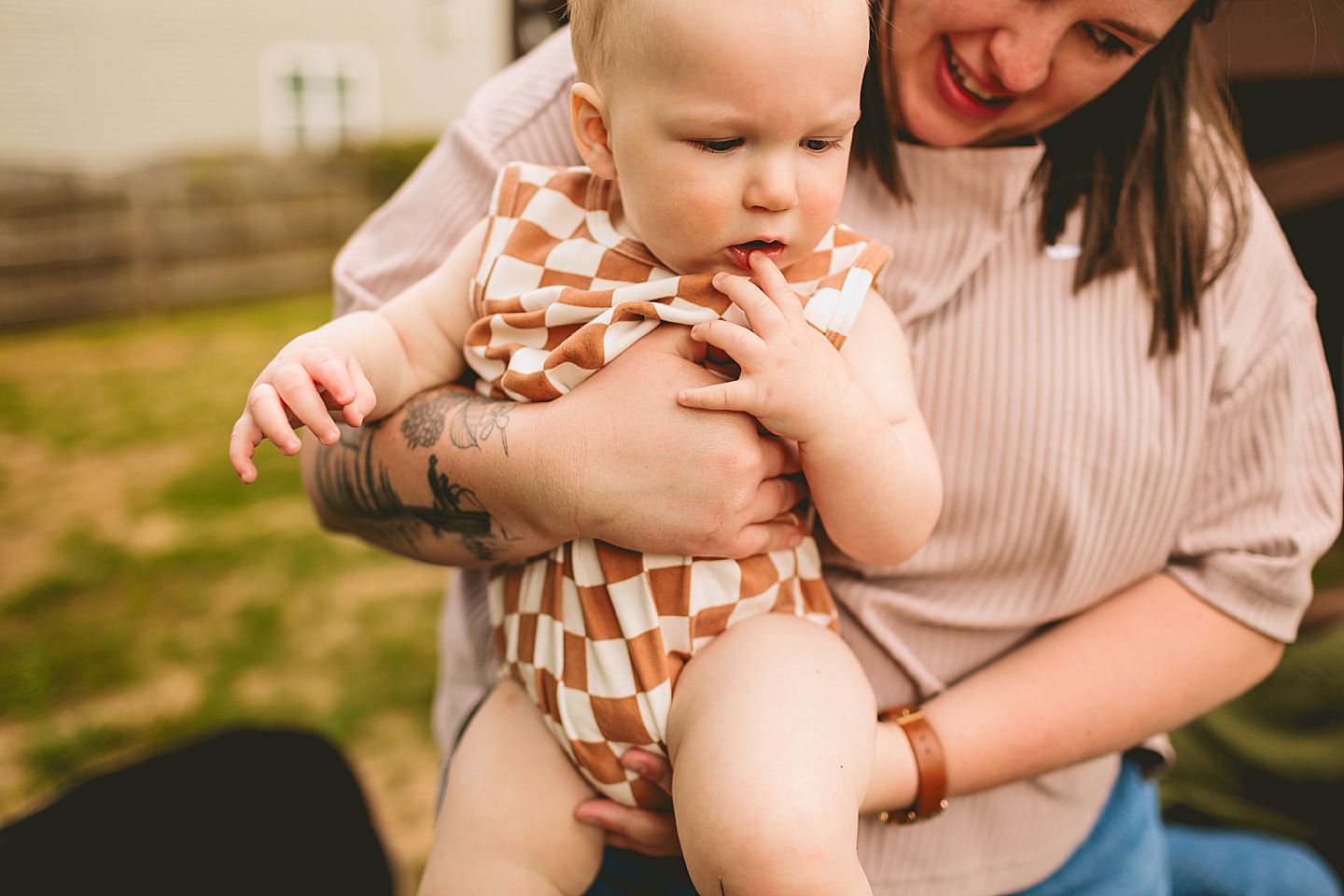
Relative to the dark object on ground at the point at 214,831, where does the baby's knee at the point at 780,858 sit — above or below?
above

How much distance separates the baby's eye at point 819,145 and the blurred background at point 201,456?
636 millimetres

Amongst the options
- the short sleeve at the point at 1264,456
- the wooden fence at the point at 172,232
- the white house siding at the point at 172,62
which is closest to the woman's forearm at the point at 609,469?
the short sleeve at the point at 1264,456

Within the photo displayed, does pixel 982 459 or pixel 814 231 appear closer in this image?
pixel 814 231

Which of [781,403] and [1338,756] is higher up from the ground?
[781,403]

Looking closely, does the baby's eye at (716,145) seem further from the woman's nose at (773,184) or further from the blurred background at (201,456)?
the blurred background at (201,456)

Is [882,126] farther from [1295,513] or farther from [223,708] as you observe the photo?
[223,708]

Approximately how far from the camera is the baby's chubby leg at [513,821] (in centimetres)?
124

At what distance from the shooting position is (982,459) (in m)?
1.42

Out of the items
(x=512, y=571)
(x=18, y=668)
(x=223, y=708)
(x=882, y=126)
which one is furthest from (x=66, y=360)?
(x=882, y=126)

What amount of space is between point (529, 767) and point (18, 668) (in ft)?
9.69

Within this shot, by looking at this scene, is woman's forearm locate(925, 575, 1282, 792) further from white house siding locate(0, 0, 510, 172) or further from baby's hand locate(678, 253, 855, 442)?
white house siding locate(0, 0, 510, 172)

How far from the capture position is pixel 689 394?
1.18 m

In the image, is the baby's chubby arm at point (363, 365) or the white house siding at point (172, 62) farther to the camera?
the white house siding at point (172, 62)

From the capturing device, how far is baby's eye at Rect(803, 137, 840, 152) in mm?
1091
